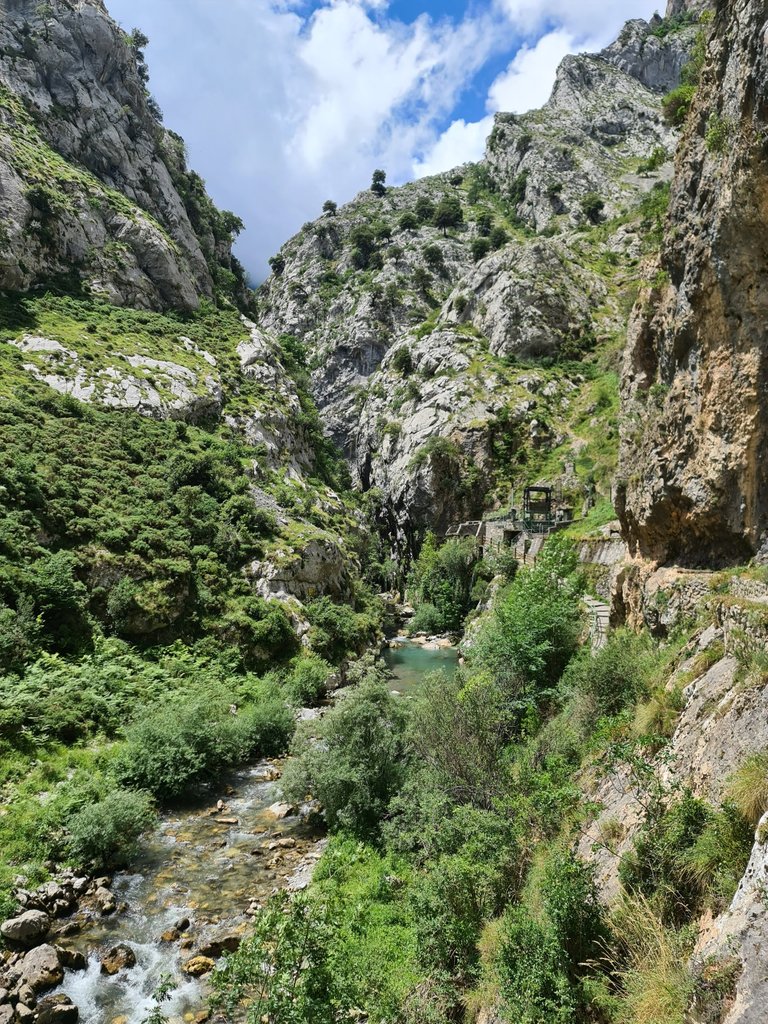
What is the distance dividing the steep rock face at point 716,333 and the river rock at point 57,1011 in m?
14.9

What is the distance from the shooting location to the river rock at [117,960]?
941 cm

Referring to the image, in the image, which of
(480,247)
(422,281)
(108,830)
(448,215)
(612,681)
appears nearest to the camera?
(612,681)

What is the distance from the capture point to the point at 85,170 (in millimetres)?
52656

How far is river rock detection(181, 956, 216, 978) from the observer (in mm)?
9469

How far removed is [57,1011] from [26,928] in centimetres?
198

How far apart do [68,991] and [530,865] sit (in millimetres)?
7882

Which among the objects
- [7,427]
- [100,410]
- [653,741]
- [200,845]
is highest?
[100,410]

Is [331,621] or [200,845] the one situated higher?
[331,621]

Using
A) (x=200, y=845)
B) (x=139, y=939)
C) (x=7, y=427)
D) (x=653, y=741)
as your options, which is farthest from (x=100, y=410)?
(x=653, y=741)

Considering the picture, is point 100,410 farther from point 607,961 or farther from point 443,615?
point 607,961

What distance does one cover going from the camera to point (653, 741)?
8094mm

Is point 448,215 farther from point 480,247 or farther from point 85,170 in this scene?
point 85,170

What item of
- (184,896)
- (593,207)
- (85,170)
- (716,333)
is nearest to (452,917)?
(184,896)

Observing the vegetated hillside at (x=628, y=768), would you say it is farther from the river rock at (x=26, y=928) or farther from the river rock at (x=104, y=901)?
the river rock at (x=26, y=928)
